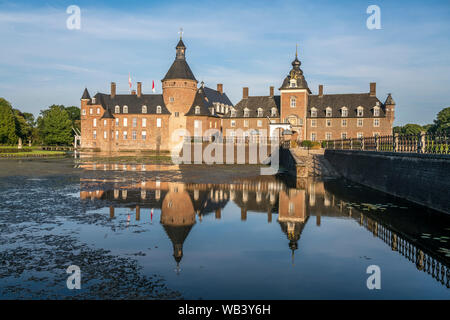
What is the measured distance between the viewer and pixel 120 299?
686 centimetres

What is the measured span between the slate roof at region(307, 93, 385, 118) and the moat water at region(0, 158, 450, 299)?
44.6m

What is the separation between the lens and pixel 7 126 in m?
78.8

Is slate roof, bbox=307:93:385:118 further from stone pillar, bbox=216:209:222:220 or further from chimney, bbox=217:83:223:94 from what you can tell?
stone pillar, bbox=216:209:222:220

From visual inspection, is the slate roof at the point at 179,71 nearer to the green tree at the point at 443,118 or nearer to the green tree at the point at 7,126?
the green tree at the point at 7,126

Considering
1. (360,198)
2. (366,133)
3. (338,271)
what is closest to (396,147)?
(360,198)

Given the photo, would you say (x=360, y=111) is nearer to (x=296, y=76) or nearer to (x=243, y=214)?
(x=296, y=76)

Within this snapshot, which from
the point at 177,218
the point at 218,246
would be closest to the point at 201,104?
the point at 177,218

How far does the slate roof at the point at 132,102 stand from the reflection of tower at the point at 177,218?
5711cm

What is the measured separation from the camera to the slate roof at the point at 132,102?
75.6 m

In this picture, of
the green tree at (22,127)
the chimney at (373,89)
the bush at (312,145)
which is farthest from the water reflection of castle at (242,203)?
the green tree at (22,127)

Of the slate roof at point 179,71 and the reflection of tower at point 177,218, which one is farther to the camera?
the slate roof at point 179,71

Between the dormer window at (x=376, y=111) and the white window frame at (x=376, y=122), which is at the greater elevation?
the dormer window at (x=376, y=111)
